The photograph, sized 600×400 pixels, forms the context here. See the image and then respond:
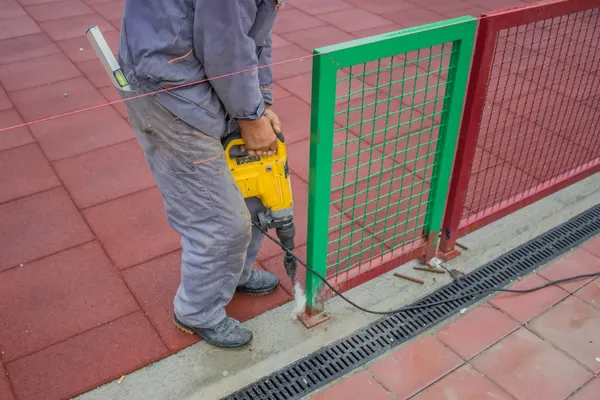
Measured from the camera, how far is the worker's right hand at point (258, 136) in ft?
6.79

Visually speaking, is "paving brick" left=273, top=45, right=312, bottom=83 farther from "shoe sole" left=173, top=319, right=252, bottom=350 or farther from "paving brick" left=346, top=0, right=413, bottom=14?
"shoe sole" left=173, top=319, right=252, bottom=350

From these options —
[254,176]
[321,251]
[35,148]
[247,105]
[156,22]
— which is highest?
[156,22]

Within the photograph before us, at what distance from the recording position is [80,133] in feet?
13.4

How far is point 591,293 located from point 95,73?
13.6ft

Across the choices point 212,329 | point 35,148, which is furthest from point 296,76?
point 212,329

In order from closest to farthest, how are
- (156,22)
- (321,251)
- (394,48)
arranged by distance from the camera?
(156,22), (394,48), (321,251)

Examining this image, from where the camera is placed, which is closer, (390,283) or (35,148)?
(390,283)

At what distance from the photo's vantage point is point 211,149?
6.83ft

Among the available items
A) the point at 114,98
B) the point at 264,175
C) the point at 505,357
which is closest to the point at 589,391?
the point at 505,357

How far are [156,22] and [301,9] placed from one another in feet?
15.7

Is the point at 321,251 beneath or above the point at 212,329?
above

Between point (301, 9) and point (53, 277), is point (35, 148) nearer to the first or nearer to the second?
point (53, 277)

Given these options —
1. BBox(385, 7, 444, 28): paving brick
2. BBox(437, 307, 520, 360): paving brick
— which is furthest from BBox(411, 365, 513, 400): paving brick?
BBox(385, 7, 444, 28): paving brick

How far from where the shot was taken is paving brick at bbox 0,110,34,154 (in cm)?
399
